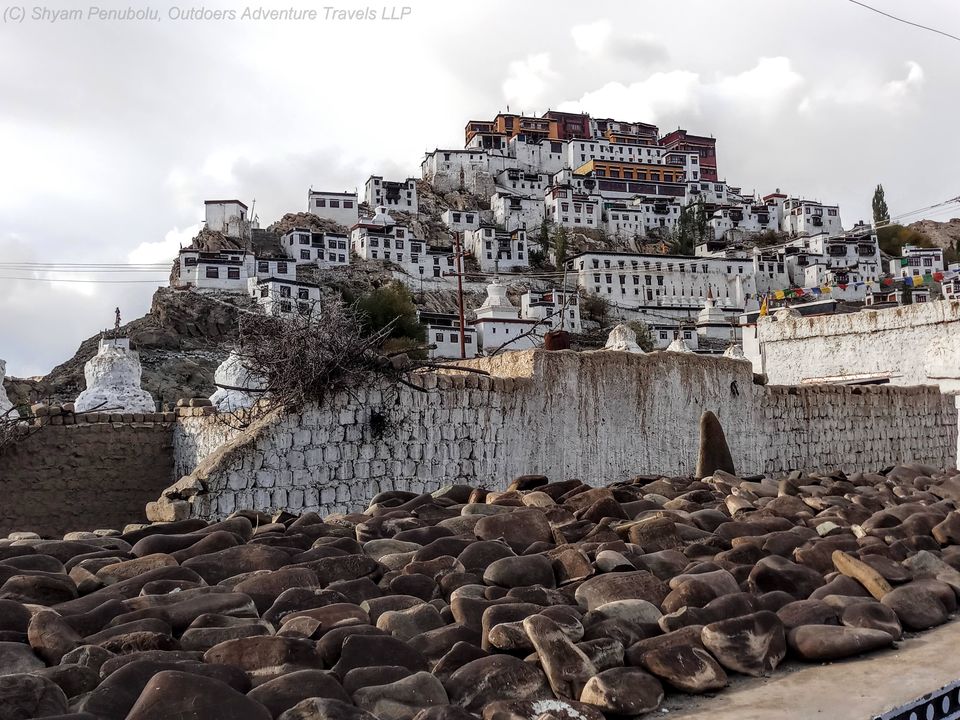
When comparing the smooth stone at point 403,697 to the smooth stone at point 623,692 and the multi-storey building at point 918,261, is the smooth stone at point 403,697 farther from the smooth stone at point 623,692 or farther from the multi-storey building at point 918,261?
the multi-storey building at point 918,261

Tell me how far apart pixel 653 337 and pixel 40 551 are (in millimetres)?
70128

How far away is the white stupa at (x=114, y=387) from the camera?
14461 mm

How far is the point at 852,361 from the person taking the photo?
65.8ft

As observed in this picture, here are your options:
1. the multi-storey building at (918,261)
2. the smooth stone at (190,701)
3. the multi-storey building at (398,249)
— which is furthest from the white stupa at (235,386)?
the multi-storey building at (918,261)

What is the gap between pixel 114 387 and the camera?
48.7 ft

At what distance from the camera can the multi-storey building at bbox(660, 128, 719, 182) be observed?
366ft

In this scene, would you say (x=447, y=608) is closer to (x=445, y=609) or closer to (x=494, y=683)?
(x=445, y=609)

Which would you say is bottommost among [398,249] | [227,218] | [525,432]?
[525,432]

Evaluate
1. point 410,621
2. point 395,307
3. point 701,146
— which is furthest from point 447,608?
point 701,146

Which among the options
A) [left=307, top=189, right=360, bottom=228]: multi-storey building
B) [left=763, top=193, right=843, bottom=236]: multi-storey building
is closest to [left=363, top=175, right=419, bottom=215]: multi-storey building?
[left=307, top=189, right=360, bottom=228]: multi-storey building

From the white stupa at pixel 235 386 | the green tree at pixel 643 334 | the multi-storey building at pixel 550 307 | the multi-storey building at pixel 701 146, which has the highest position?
the multi-storey building at pixel 701 146

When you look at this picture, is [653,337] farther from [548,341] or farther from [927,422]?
[548,341]

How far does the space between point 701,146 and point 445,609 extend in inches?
4606

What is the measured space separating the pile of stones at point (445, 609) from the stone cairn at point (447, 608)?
1cm
